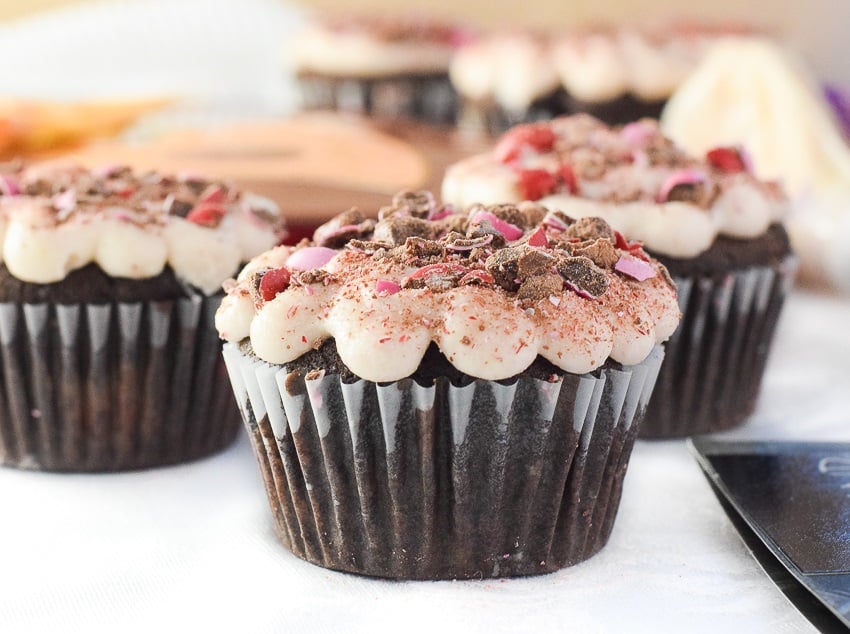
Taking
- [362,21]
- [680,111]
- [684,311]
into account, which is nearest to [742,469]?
[684,311]

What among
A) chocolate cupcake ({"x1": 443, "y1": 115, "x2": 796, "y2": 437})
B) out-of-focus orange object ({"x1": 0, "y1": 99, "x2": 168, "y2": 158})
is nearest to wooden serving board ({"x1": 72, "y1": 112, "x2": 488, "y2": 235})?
out-of-focus orange object ({"x1": 0, "y1": 99, "x2": 168, "y2": 158})

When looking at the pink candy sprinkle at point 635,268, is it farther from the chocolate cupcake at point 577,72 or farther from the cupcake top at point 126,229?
the chocolate cupcake at point 577,72

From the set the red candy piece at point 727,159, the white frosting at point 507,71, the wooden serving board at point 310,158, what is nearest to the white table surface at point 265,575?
the red candy piece at point 727,159

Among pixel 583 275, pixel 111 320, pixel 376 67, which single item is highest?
pixel 583 275

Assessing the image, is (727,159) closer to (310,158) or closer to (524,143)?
(524,143)

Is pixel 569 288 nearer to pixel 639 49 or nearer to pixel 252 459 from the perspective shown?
pixel 252 459

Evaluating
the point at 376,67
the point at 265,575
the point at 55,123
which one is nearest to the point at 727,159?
the point at 265,575
